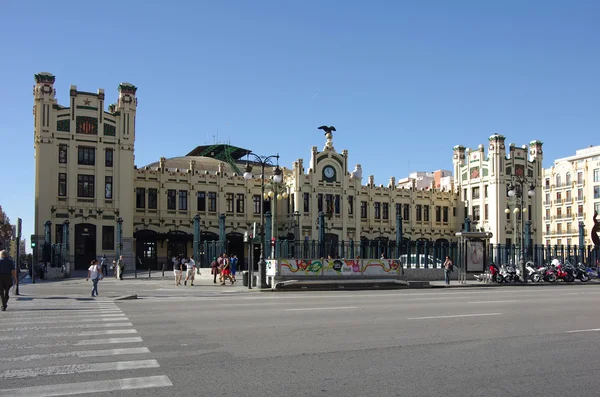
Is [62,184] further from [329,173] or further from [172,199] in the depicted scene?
[329,173]

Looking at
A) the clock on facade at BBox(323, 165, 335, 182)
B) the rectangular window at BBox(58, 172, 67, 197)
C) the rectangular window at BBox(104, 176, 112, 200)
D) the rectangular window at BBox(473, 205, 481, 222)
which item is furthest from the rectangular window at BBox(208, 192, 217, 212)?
the rectangular window at BBox(473, 205, 481, 222)

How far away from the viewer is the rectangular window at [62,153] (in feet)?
182

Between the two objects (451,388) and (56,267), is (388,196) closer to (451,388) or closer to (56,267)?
(56,267)

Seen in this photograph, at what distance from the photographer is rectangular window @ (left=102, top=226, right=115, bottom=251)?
56469 mm

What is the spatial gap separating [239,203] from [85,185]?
15.2m

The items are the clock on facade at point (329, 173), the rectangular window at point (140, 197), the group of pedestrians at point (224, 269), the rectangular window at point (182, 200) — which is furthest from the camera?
the clock on facade at point (329, 173)

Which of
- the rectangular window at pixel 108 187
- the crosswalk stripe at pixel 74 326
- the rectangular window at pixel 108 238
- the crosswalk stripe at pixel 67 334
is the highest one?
the rectangular window at pixel 108 187

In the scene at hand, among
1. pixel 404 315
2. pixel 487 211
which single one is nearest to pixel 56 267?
pixel 404 315

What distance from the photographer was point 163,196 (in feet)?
199

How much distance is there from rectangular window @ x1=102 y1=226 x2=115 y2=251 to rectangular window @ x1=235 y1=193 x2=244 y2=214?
1269cm

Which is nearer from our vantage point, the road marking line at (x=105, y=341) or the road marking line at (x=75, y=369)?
the road marking line at (x=75, y=369)

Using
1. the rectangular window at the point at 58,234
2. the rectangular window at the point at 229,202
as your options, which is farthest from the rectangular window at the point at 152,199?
the rectangular window at the point at 58,234

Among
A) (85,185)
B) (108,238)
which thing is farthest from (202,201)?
(85,185)

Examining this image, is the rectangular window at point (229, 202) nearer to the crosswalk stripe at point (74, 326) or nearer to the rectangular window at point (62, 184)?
the rectangular window at point (62, 184)
